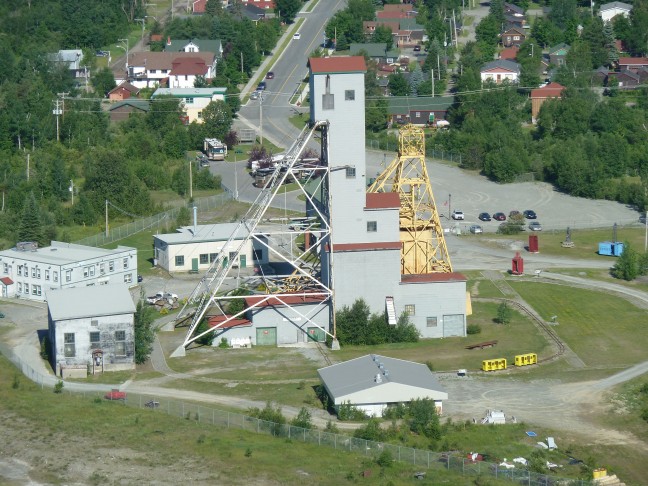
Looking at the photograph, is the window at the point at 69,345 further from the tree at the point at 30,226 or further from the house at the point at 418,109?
the house at the point at 418,109

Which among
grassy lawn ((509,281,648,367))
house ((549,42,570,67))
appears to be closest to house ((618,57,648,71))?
house ((549,42,570,67))

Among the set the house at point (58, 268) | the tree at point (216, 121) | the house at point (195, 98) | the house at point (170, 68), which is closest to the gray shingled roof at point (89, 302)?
the house at point (58, 268)

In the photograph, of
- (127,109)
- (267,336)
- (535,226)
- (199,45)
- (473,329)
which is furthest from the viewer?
(199,45)

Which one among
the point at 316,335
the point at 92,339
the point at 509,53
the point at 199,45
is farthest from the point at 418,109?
the point at 92,339

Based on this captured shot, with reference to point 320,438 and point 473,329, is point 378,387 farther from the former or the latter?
point 473,329

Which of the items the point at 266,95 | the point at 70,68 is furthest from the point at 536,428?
the point at 70,68

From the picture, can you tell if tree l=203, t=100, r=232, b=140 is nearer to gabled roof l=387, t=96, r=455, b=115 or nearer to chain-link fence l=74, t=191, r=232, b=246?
gabled roof l=387, t=96, r=455, b=115

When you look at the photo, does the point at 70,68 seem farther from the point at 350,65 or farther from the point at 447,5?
the point at 350,65
